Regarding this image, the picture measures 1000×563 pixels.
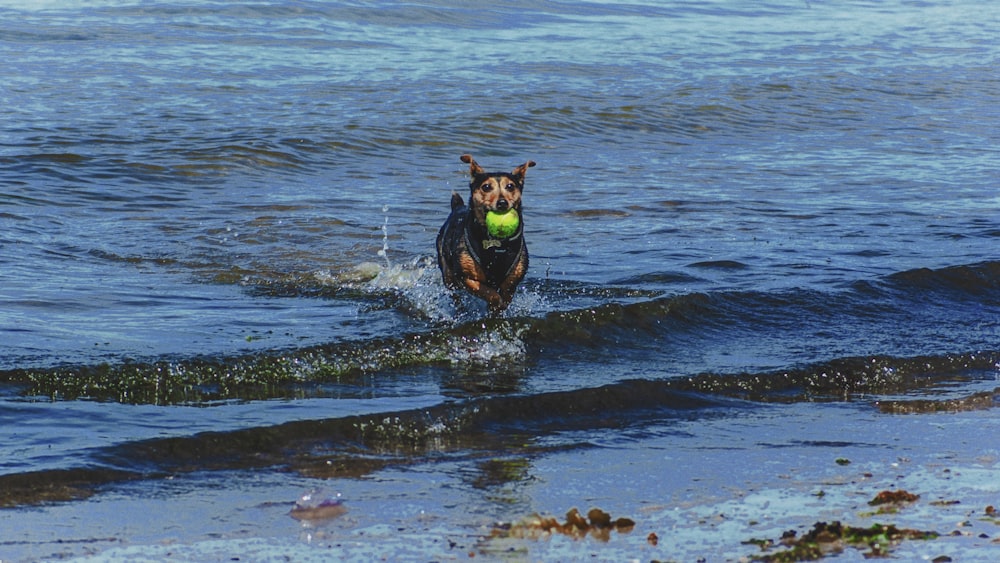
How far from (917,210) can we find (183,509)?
32.7ft

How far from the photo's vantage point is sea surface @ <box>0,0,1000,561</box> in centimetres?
574

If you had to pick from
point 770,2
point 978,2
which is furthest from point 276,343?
point 978,2

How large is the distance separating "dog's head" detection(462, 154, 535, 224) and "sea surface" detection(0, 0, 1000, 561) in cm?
87

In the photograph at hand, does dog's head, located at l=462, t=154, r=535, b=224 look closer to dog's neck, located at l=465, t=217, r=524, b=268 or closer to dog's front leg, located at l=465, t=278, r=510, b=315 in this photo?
dog's neck, located at l=465, t=217, r=524, b=268

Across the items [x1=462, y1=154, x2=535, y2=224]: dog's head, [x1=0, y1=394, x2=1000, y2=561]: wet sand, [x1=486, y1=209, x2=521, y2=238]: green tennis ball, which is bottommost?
[x1=0, y1=394, x2=1000, y2=561]: wet sand

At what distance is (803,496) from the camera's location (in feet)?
18.3

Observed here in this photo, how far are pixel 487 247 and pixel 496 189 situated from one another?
0.55m

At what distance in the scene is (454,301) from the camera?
9.52 m

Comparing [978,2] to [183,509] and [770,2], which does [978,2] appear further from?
[183,509]

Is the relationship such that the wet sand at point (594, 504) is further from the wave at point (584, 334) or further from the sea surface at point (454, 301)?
the wave at point (584, 334)

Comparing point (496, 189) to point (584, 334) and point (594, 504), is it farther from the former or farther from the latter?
point (594, 504)

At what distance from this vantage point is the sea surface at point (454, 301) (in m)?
5.74

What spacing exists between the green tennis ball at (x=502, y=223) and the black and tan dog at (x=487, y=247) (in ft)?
0.13

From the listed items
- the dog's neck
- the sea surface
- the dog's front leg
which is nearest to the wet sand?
the sea surface
